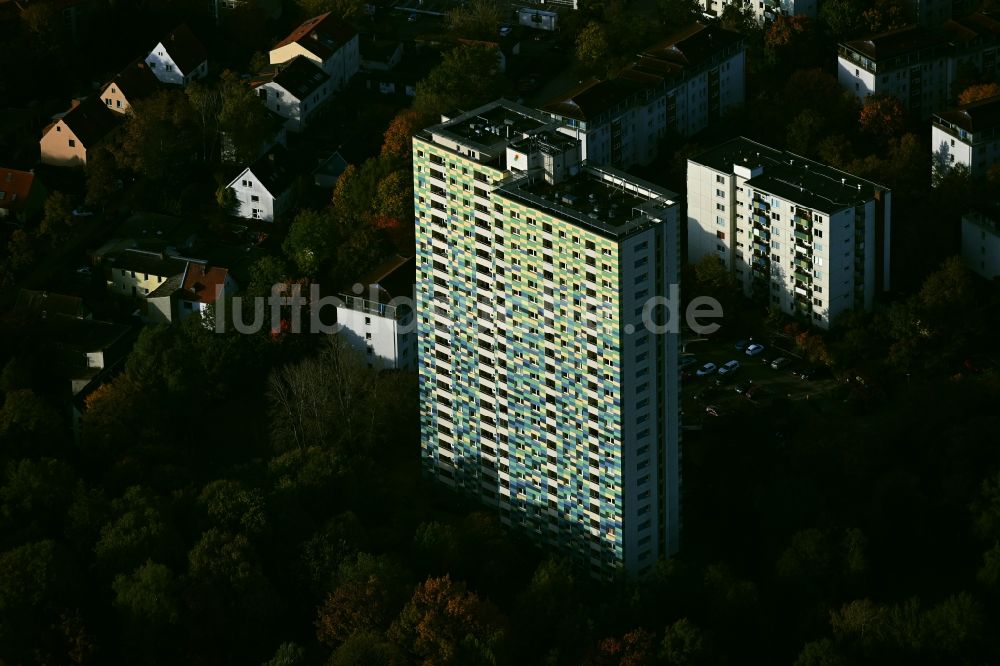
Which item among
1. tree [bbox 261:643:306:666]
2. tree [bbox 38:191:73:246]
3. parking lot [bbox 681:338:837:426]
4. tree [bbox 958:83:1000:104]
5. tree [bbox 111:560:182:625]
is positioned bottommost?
tree [bbox 261:643:306:666]

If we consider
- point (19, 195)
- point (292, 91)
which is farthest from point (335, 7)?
point (19, 195)

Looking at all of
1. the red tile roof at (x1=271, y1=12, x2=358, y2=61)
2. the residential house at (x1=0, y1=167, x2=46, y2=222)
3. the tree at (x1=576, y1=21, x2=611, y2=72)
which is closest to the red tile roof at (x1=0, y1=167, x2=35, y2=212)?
the residential house at (x1=0, y1=167, x2=46, y2=222)

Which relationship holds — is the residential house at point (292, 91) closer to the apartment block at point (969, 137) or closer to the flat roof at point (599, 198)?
the apartment block at point (969, 137)

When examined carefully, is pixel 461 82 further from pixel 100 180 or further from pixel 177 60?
pixel 100 180

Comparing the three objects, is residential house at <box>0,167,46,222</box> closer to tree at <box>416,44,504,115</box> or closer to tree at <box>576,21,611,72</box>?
tree at <box>416,44,504,115</box>

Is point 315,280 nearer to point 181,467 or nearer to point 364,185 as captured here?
point 364,185

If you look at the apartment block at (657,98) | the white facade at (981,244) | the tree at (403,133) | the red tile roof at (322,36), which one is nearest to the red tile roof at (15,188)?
the tree at (403,133)
